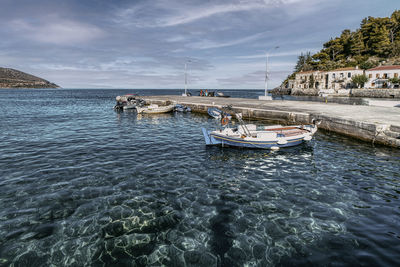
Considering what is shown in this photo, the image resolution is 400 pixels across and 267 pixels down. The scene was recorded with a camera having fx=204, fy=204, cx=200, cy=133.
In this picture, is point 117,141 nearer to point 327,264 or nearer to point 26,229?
point 26,229

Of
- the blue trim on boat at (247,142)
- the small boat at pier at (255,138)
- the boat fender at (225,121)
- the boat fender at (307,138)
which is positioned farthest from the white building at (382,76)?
the boat fender at (225,121)

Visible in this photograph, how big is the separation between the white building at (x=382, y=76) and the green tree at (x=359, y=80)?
1991 mm

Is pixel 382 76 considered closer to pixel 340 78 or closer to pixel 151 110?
pixel 340 78

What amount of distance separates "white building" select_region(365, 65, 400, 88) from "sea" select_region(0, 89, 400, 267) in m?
82.2

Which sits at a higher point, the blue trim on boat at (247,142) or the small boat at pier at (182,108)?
the small boat at pier at (182,108)

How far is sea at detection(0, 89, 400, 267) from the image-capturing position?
6.01 m

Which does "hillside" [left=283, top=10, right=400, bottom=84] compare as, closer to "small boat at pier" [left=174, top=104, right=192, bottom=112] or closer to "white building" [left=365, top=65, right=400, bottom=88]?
"white building" [left=365, top=65, right=400, bottom=88]

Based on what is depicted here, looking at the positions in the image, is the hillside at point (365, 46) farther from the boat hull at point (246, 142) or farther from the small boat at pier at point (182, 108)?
the boat hull at point (246, 142)

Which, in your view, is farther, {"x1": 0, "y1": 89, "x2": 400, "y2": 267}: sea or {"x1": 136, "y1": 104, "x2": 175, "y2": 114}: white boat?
{"x1": 136, "y1": 104, "x2": 175, "y2": 114}: white boat

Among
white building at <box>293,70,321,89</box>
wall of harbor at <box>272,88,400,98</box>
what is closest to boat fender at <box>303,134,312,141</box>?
wall of harbor at <box>272,88,400,98</box>

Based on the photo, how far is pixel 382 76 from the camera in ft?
253

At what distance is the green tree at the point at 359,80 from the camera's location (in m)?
78.9

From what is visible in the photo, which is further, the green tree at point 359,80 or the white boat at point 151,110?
Result: the green tree at point 359,80

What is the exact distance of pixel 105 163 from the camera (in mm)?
13180
